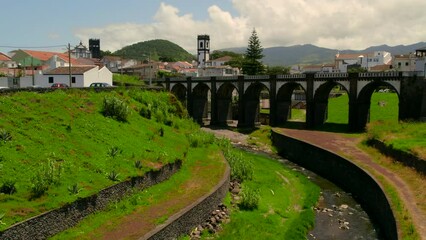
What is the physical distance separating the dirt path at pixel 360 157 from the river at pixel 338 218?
10.1 ft

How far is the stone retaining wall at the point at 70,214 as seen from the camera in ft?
57.6

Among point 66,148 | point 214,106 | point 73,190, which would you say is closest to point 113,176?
point 73,190

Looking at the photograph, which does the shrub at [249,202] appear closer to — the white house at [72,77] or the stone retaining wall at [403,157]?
Result: the stone retaining wall at [403,157]

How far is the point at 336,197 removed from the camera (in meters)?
35.1

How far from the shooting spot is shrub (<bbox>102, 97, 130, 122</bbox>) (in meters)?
36.3

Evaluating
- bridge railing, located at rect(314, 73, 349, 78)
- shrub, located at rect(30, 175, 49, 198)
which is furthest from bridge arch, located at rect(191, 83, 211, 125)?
shrub, located at rect(30, 175, 49, 198)

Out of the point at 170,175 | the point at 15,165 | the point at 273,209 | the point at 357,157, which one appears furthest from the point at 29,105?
the point at 357,157

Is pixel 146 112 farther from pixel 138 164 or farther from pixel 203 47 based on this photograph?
pixel 203 47

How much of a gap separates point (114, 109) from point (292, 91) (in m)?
40.4

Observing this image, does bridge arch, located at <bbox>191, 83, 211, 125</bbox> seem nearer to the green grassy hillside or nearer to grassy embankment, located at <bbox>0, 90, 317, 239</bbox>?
grassy embankment, located at <bbox>0, 90, 317, 239</bbox>

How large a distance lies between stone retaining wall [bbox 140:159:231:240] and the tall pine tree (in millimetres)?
87655

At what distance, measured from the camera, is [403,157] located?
34125mm

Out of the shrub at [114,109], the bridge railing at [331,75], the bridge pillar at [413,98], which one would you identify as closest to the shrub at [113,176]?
the shrub at [114,109]

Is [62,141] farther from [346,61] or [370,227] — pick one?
[346,61]
